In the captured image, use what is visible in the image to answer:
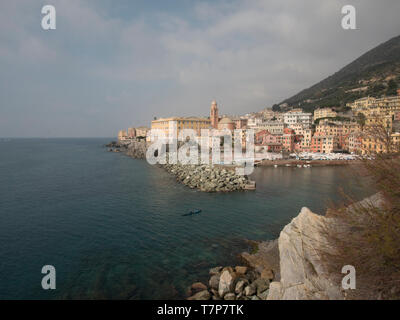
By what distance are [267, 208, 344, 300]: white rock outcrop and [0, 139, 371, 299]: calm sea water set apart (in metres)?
2.55

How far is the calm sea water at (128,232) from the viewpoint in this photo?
10.6 metres

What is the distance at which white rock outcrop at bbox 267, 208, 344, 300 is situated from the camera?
661 centimetres

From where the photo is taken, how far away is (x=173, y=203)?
22844 mm

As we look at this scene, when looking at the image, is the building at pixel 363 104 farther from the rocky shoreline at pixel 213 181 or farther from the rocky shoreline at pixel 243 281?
the rocky shoreline at pixel 243 281

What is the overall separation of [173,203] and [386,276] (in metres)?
19.2

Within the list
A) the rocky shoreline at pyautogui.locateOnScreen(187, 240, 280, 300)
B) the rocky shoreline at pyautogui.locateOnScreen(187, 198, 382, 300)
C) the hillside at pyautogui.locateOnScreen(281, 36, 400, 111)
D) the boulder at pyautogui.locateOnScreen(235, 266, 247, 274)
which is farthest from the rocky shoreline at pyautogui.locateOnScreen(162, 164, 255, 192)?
the hillside at pyautogui.locateOnScreen(281, 36, 400, 111)

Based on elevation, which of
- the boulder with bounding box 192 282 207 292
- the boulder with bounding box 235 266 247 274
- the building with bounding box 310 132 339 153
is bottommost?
the boulder with bounding box 192 282 207 292

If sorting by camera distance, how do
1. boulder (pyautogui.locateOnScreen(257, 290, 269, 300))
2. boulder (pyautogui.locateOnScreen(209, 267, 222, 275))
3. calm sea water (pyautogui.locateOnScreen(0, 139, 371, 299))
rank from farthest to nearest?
1. boulder (pyautogui.locateOnScreen(209, 267, 222, 275))
2. calm sea water (pyautogui.locateOnScreen(0, 139, 371, 299))
3. boulder (pyautogui.locateOnScreen(257, 290, 269, 300))

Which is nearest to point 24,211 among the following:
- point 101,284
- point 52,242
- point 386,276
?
point 52,242

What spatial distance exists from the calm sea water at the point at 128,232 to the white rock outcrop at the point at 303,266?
2554 millimetres

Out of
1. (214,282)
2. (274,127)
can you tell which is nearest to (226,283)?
(214,282)

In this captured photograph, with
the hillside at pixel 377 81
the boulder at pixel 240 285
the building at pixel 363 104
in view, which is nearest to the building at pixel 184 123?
the building at pixel 363 104

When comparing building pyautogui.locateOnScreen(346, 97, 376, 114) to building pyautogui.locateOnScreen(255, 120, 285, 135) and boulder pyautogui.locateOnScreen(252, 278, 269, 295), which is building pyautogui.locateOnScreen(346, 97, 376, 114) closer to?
building pyautogui.locateOnScreen(255, 120, 285, 135)
